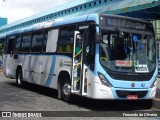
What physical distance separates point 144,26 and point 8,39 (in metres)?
9.87

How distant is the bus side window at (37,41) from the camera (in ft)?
45.8

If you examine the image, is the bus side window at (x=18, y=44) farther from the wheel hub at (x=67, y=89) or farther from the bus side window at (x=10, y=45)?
the wheel hub at (x=67, y=89)

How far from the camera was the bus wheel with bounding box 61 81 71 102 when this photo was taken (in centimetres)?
1140

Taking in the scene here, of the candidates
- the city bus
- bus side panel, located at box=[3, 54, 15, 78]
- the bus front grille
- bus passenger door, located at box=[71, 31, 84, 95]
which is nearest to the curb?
the city bus

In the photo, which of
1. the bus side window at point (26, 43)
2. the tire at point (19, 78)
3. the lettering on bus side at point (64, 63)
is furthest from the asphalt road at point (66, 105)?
the tire at point (19, 78)

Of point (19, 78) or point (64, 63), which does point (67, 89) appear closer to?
point (64, 63)

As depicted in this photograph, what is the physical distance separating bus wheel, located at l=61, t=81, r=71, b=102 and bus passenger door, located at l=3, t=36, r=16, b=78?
6342 millimetres

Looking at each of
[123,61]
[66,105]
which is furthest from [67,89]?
[123,61]

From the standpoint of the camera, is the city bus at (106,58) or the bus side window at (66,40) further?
the bus side window at (66,40)

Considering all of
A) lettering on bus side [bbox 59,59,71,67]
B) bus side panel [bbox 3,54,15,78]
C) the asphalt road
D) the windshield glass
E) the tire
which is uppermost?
the windshield glass

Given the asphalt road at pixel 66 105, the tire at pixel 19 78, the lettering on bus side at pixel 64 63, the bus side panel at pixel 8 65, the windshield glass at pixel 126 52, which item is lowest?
the asphalt road at pixel 66 105

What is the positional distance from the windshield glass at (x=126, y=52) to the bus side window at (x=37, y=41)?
4439 millimetres

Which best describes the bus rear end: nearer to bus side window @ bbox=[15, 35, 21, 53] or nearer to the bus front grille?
the bus front grille

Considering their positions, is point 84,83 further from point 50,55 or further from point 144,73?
point 50,55
